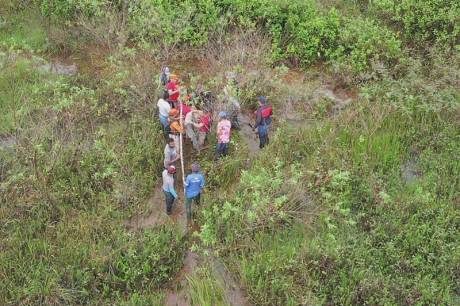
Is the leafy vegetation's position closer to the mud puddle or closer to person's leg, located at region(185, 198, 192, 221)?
person's leg, located at region(185, 198, 192, 221)

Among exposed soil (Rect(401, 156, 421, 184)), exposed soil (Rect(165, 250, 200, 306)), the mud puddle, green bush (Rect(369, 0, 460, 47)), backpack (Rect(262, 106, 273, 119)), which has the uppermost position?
green bush (Rect(369, 0, 460, 47))

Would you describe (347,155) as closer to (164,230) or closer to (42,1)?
→ (164,230)

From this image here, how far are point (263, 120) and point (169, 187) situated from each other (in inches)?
99.3

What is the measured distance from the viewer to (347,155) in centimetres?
1040

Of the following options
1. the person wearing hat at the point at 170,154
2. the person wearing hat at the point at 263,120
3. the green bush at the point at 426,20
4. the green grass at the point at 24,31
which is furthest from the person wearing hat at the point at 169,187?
the green bush at the point at 426,20

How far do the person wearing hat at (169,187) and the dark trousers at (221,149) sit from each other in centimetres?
144

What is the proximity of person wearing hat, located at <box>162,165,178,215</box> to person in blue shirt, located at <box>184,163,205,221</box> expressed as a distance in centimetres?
25

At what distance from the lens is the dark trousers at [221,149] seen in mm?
10578

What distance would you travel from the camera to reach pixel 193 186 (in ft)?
30.9

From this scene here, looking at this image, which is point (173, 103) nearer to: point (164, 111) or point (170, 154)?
point (164, 111)

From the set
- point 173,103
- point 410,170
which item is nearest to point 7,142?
point 173,103

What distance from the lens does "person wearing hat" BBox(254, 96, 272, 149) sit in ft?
35.2

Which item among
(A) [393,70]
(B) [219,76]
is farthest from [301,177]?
(A) [393,70]

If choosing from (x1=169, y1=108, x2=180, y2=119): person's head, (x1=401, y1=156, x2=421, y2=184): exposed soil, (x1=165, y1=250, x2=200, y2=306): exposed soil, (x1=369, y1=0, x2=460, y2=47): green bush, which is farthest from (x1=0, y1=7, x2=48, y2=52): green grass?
(x1=401, y1=156, x2=421, y2=184): exposed soil
